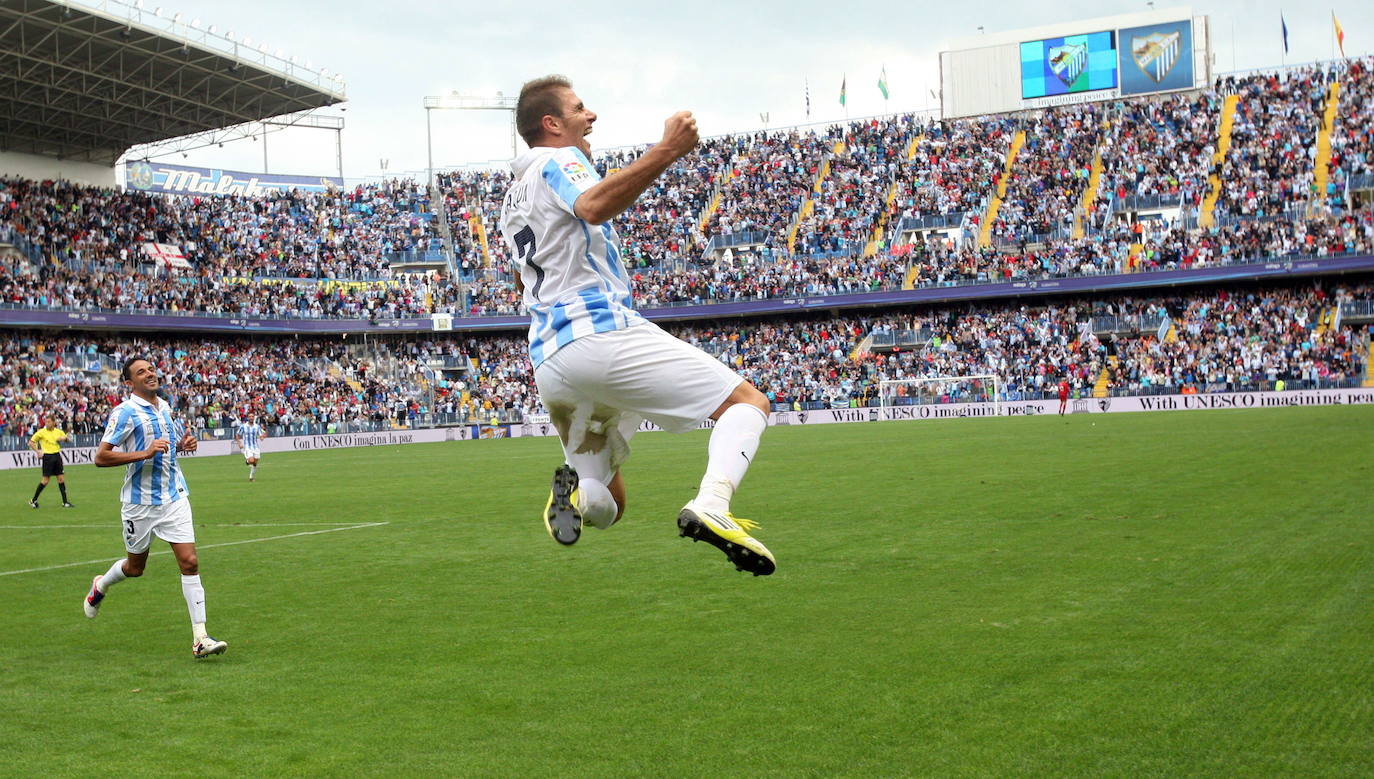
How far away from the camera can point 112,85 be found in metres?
48.8

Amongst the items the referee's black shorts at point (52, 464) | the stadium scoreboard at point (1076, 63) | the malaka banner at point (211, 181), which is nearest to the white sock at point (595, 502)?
the referee's black shorts at point (52, 464)

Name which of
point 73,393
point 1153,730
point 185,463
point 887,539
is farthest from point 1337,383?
point 73,393

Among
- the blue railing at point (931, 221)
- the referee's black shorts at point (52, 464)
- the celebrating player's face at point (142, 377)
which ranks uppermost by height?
the blue railing at point (931, 221)

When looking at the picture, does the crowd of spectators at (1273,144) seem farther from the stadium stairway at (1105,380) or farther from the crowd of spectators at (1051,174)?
the stadium stairway at (1105,380)

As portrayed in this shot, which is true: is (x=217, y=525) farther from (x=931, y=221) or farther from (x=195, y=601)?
(x=931, y=221)

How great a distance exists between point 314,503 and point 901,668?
16.9 metres

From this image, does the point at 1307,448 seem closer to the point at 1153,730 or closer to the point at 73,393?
the point at 1153,730

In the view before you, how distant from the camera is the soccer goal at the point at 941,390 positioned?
2042 inches

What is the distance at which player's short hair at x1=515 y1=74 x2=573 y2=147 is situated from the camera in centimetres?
583

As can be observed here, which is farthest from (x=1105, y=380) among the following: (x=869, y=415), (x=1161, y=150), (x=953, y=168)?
(x=953, y=168)

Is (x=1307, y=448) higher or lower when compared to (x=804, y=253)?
lower

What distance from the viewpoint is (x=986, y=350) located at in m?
54.6

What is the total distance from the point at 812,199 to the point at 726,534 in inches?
2344

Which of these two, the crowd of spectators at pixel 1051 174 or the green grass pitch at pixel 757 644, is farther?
the crowd of spectators at pixel 1051 174
